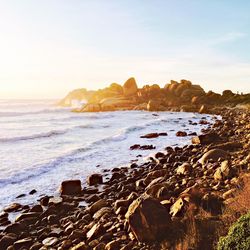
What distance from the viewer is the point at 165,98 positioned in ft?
226

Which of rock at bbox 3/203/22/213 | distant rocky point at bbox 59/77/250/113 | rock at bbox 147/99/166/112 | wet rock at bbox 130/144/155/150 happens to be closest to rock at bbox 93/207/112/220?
rock at bbox 3/203/22/213

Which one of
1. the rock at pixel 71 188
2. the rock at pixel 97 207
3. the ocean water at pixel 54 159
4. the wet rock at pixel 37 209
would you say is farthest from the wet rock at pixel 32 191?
the rock at pixel 97 207

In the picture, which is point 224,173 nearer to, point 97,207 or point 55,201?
point 97,207

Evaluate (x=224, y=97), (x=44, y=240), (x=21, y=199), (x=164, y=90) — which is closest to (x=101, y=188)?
(x=21, y=199)

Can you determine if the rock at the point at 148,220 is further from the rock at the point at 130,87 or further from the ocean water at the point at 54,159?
the rock at the point at 130,87

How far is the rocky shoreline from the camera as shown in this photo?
6.04 metres

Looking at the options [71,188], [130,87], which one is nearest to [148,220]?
[71,188]

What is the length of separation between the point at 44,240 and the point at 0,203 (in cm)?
362

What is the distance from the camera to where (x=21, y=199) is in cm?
1072

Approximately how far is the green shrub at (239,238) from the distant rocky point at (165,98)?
153ft

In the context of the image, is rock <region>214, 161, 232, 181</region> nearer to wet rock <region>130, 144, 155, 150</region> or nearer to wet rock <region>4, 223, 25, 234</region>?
wet rock <region>4, 223, 25, 234</region>

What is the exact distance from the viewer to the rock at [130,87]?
76.8 metres

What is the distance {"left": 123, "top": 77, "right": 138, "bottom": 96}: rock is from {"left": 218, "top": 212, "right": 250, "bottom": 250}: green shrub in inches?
2846

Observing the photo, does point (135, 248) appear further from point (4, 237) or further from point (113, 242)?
point (4, 237)
